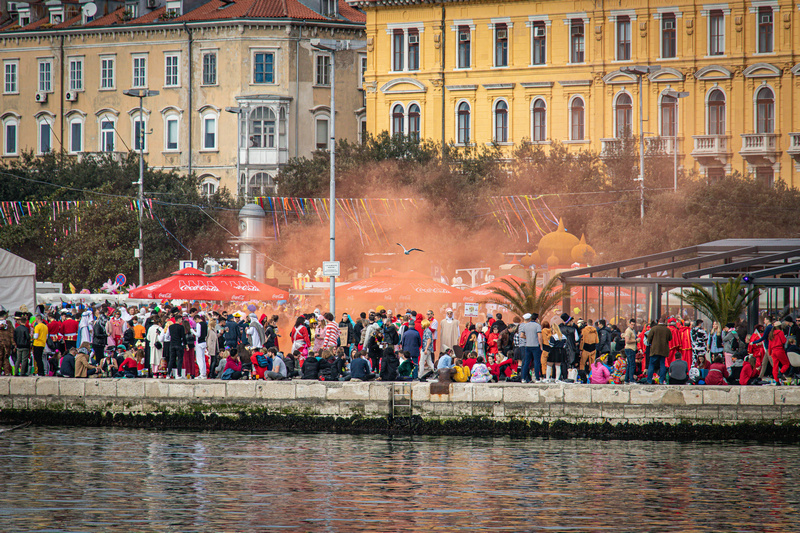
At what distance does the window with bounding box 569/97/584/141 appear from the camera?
182ft

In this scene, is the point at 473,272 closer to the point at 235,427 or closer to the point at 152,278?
the point at 152,278

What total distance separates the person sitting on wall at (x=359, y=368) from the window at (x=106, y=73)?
1821 inches

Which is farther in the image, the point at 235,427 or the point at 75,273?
the point at 75,273

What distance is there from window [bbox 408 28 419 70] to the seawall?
121ft

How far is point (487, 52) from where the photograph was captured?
2239 inches

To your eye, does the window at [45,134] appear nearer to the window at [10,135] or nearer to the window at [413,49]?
the window at [10,135]

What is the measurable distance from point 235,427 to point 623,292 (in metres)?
17.9

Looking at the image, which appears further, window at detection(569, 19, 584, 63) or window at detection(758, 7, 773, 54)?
window at detection(569, 19, 584, 63)

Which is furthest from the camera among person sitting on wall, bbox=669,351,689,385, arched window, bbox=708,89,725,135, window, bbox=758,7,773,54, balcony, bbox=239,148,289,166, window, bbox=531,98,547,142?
balcony, bbox=239,148,289,166

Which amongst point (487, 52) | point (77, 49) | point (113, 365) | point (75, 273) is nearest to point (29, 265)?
point (113, 365)

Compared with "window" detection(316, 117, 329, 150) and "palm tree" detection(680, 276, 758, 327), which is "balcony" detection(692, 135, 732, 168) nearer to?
"window" detection(316, 117, 329, 150)

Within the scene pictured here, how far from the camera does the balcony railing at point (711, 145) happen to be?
5206 cm

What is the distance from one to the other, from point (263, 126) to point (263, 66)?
10.4 ft

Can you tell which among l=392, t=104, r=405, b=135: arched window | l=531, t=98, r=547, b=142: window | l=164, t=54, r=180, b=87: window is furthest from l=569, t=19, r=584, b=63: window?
l=164, t=54, r=180, b=87: window
